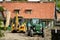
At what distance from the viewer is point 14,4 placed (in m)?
28.9

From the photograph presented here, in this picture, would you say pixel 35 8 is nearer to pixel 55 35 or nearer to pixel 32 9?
pixel 32 9

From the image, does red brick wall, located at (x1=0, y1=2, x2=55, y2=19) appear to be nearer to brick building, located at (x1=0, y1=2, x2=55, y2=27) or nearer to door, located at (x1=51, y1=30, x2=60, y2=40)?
brick building, located at (x1=0, y1=2, x2=55, y2=27)

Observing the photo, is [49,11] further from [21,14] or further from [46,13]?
[21,14]

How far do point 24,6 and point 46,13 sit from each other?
284 centimetres

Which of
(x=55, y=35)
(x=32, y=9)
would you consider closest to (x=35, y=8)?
(x=32, y=9)

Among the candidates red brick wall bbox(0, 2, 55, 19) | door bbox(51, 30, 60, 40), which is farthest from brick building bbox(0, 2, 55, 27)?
door bbox(51, 30, 60, 40)

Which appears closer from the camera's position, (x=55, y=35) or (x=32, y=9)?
(x=55, y=35)

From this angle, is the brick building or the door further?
the brick building

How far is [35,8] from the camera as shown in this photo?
28328 mm

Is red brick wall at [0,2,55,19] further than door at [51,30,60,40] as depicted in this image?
Yes

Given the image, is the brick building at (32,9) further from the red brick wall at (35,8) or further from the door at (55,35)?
the door at (55,35)

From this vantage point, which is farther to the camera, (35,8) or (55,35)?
(35,8)

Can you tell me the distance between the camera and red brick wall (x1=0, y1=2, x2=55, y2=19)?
2703cm

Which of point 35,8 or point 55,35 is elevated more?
point 35,8
